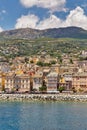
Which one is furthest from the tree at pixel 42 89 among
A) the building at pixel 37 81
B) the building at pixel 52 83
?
the building at pixel 37 81

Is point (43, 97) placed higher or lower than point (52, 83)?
lower

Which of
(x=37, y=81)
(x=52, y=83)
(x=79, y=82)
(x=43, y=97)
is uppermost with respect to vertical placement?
(x=37, y=81)

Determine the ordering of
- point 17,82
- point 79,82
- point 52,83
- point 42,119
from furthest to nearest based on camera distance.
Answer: point 17,82 < point 79,82 < point 52,83 < point 42,119

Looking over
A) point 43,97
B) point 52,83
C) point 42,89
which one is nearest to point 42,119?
point 43,97

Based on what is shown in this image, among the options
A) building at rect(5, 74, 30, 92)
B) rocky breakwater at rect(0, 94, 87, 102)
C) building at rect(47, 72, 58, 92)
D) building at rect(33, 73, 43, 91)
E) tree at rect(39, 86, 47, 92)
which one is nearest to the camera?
rocky breakwater at rect(0, 94, 87, 102)

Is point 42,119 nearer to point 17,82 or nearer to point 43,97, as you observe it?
point 43,97

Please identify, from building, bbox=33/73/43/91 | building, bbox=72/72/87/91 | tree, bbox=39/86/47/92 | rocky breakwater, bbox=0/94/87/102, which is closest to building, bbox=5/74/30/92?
building, bbox=33/73/43/91

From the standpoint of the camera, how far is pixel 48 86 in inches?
4365

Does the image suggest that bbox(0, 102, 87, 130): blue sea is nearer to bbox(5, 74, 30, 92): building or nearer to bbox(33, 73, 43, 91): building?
bbox(5, 74, 30, 92): building

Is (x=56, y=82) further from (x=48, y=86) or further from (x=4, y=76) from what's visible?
(x=4, y=76)

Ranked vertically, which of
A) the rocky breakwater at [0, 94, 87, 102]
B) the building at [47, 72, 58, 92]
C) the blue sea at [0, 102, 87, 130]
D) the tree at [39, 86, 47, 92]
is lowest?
the blue sea at [0, 102, 87, 130]

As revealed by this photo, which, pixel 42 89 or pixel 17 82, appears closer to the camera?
pixel 42 89

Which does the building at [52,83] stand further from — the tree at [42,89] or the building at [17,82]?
the building at [17,82]

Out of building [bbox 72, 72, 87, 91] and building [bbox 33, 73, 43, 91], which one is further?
building [bbox 33, 73, 43, 91]
